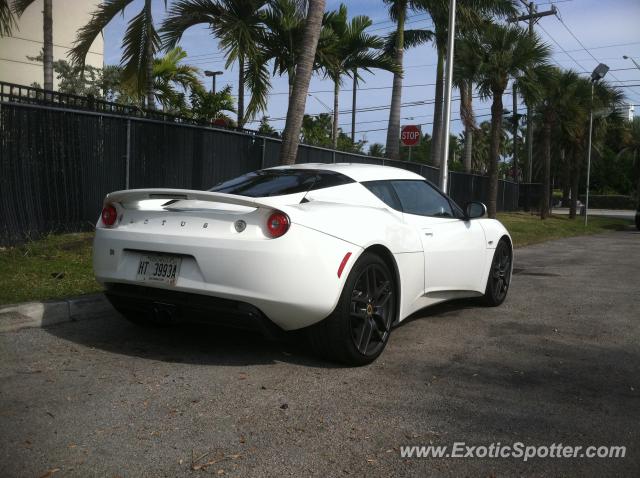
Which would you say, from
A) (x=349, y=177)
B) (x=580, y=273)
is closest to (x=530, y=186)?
(x=580, y=273)

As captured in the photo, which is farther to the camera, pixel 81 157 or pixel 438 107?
pixel 438 107

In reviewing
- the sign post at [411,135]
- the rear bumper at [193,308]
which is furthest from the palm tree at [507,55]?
the rear bumper at [193,308]

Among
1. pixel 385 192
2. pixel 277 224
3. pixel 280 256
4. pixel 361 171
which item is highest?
pixel 361 171

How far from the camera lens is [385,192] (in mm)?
4957

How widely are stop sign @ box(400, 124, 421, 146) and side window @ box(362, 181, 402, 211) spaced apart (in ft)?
38.5

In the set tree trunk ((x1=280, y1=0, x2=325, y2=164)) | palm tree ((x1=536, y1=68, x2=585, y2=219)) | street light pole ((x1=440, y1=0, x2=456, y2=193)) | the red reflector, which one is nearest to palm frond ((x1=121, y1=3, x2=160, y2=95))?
tree trunk ((x1=280, y1=0, x2=325, y2=164))

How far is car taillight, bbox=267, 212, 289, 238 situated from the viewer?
3.81 metres

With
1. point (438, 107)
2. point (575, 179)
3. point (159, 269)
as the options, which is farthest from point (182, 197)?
point (575, 179)

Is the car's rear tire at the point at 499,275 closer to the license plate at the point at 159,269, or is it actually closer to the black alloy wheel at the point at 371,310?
the black alloy wheel at the point at 371,310

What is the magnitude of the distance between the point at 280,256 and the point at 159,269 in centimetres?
83

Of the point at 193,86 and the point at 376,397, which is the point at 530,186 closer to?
the point at 193,86

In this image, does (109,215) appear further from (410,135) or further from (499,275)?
(410,135)

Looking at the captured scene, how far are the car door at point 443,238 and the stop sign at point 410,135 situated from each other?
35.7 feet

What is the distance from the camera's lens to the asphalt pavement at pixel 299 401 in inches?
109
